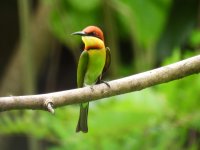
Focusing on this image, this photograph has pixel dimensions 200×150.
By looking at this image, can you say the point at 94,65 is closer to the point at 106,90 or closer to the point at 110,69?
the point at 106,90

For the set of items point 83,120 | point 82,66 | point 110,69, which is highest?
point 82,66

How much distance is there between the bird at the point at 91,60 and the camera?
0.87 meters

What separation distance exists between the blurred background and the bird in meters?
0.70

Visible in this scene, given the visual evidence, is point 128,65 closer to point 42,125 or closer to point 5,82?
point 5,82

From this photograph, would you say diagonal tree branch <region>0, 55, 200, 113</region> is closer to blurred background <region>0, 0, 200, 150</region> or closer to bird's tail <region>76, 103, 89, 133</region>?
bird's tail <region>76, 103, 89, 133</region>

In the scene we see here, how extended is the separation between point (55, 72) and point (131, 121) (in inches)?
39.3

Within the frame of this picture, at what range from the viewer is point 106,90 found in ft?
3.15

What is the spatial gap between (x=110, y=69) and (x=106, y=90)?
138 centimetres

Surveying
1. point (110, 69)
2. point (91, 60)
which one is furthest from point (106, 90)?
point (110, 69)

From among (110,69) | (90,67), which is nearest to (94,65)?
(90,67)

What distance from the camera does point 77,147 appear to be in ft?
6.34

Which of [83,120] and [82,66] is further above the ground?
[82,66]

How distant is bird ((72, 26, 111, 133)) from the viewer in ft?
2.85

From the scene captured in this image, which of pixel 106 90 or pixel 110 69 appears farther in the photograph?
pixel 110 69
